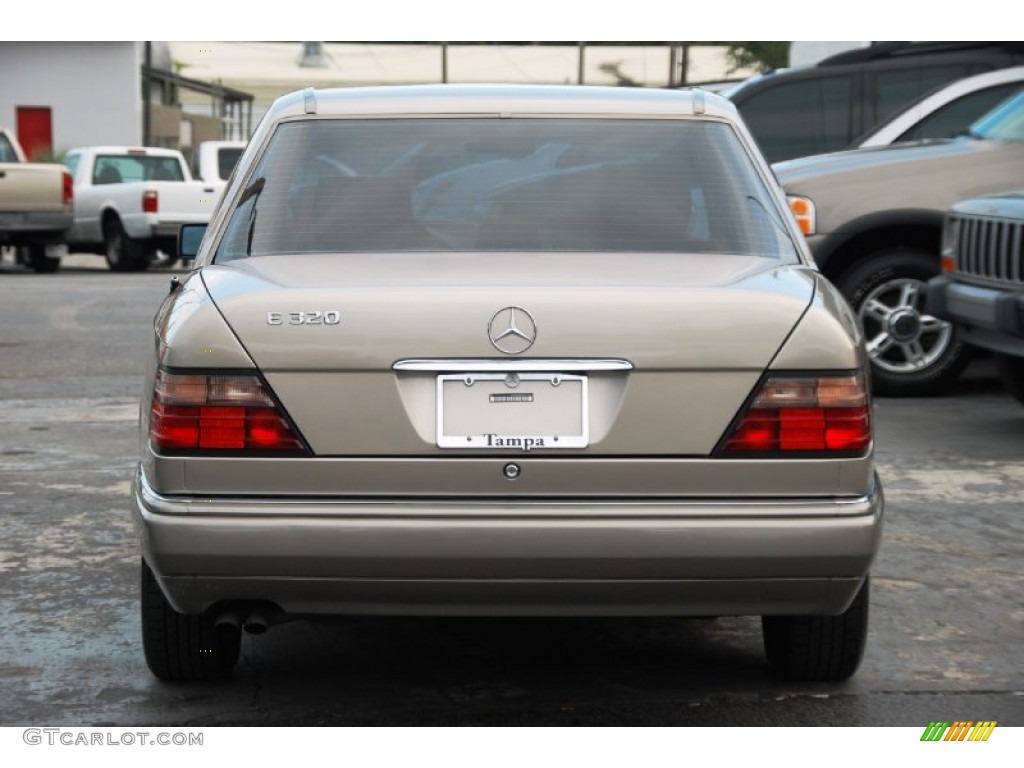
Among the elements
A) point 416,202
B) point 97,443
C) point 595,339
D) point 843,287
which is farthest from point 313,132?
point 843,287

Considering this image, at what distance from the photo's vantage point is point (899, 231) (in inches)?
408

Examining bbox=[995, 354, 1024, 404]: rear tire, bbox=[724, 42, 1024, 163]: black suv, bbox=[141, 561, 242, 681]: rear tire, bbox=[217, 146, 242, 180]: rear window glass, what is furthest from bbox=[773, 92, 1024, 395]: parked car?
bbox=[217, 146, 242, 180]: rear window glass

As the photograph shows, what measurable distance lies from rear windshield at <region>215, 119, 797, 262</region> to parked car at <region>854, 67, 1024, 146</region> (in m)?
7.05

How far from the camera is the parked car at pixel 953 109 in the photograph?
1157 centimetres

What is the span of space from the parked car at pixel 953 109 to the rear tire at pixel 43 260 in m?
14.6

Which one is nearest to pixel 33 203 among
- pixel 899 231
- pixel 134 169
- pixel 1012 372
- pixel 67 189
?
pixel 67 189

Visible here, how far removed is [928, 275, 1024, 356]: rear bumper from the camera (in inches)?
333

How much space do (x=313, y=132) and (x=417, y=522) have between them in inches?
54.6

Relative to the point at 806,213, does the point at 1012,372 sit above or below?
below

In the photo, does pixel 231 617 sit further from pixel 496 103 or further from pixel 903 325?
pixel 903 325

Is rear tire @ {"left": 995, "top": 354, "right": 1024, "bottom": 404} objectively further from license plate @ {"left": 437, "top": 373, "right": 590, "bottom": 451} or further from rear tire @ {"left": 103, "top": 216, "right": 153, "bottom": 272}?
rear tire @ {"left": 103, "top": 216, "right": 153, "bottom": 272}

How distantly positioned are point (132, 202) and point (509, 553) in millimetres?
20799

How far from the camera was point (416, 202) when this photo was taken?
4.59 metres

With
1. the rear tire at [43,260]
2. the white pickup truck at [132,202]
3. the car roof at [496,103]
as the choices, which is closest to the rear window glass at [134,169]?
the white pickup truck at [132,202]
